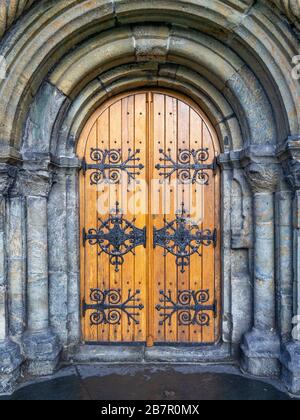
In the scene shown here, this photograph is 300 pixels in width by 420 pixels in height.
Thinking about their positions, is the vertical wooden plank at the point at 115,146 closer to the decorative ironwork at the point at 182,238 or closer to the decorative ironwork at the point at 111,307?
the decorative ironwork at the point at 111,307

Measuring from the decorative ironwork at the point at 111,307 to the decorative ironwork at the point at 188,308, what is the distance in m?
0.23

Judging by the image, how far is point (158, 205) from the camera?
3367mm

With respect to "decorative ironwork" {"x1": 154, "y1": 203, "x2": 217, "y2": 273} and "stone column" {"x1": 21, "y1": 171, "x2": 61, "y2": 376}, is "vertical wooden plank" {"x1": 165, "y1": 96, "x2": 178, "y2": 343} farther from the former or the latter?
"stone column" {"x1": 21, "y1": 171, "x2": 61, "y2": 376}

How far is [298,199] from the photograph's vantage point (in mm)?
2773

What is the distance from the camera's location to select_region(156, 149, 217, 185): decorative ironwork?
3.36 metres

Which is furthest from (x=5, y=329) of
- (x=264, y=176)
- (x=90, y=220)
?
(x=264, y=176)

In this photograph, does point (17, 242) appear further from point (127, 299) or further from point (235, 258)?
point (235, 258)

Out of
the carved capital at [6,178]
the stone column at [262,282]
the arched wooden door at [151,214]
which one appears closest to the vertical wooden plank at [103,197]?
the arched wooden door at [151,214]

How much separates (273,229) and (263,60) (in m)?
1.41

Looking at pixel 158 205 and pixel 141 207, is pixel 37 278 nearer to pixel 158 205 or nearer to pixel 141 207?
pixel 141 207

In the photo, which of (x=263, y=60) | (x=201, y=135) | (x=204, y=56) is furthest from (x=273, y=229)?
(x=204, y=56)

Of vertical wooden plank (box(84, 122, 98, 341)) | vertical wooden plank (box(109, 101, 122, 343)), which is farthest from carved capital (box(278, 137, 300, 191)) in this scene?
vertical wooden plank (box(84, 122, 98, 341))

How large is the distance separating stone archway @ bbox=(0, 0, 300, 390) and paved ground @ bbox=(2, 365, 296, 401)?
155 mm

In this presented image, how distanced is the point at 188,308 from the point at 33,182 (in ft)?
6.10
